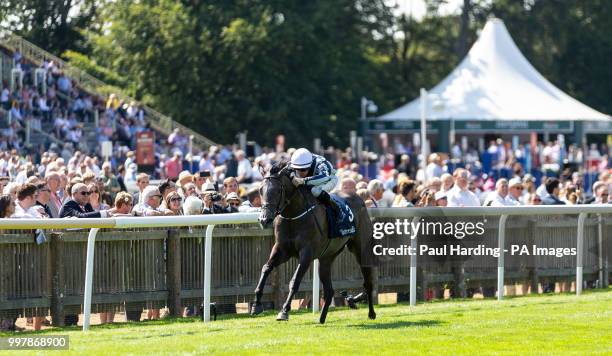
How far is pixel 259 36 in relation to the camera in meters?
42.4

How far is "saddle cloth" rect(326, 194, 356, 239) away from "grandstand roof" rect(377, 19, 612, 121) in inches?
1114

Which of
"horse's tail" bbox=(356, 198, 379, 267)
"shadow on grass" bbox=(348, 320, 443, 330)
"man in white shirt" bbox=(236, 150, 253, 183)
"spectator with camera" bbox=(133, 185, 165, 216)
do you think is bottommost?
"shadow on grass" bbox=(348, 320, 443, 330)

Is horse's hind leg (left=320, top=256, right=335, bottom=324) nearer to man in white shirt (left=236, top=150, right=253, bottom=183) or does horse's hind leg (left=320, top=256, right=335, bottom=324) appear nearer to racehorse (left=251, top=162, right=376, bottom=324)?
racehorse (left=251, top=162, right=376, bottom=324)

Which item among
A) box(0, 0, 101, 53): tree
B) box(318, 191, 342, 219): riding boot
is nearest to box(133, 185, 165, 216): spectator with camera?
box(318, 191, 342, 219): riding boot

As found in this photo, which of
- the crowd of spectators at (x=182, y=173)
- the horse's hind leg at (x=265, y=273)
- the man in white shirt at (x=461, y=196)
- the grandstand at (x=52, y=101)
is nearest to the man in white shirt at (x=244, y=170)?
the crowd of spectators at (x=182, y=173)

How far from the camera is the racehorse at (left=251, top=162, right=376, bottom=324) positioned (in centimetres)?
1174

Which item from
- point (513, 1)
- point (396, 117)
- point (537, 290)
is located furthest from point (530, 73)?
point (537, 290)

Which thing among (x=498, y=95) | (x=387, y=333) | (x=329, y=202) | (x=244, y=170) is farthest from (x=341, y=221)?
(x=498, y=95)

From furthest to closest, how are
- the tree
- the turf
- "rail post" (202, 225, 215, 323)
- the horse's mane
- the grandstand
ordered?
the tree → the grandstand → "rail post" (202, 225, 215, 323) → the horse's mane → the turf

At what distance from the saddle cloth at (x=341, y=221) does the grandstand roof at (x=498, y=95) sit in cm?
2830

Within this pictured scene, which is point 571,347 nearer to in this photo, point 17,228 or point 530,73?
point 17,228

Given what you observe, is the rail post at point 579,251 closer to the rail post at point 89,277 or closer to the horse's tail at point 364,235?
the horse's tail at point 364,235

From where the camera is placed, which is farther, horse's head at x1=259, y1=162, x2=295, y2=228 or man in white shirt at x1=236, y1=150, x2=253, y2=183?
man in white shirt at x1=236, y1=150, x2=253, y2=183

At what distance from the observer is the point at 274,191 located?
38.3 feet
